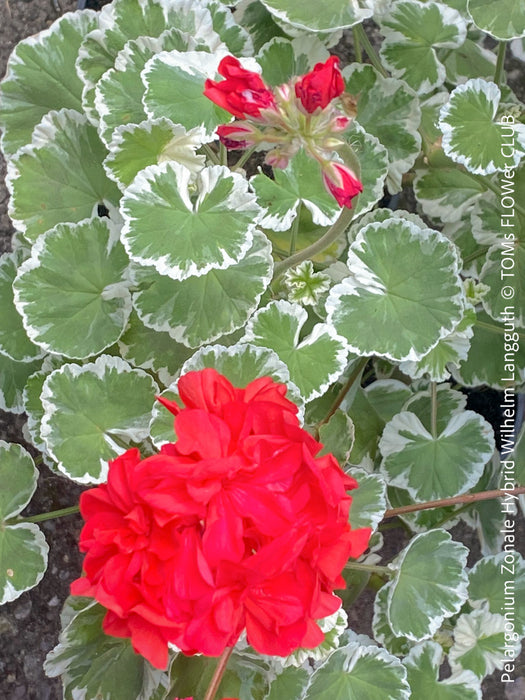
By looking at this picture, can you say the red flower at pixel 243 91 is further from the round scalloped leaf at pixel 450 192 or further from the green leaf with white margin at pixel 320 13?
the round scalloped leaf at pixel 450 192

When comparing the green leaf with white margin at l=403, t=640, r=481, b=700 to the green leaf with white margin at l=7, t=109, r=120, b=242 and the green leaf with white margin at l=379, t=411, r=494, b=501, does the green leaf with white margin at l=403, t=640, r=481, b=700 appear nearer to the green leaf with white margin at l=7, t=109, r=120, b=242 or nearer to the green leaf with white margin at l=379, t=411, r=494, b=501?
the green leaf with white margin at l=379, t=411, r=494, b=501

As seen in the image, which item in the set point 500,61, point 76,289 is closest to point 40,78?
point 76,289

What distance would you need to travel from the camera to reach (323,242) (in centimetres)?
75

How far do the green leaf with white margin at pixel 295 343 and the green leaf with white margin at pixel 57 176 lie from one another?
246 mm

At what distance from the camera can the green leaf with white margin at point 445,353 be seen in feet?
2.98

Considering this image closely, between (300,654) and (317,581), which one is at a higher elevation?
(317,581)

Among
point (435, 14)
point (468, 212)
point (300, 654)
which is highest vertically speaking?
point (435, 14)

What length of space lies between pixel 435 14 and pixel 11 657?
1206 millimetres

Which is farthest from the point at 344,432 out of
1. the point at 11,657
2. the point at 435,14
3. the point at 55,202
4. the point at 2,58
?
the point at 2,58

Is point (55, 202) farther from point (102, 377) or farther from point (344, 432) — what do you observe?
point (344, 432)

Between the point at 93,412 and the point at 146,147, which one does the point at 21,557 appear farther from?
the point at 146,147

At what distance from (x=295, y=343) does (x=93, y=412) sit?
0.80 ft

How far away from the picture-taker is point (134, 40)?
2.79ft

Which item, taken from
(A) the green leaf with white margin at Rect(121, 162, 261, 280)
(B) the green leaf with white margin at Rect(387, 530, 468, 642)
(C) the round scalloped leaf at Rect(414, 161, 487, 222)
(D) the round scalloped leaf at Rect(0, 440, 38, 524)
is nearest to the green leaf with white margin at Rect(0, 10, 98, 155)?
(A) the green leaf with white margin at Rect(121, 162, 261, 280)
